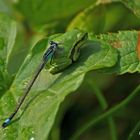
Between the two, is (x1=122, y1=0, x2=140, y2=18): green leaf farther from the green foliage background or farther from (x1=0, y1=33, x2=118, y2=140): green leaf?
(x1=0, y1=33, x2=118, y2=140): green leaf

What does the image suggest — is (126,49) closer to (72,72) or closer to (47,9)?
(72,72)

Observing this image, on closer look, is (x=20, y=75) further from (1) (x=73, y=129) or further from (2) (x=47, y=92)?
(1) (x=73, y=129)

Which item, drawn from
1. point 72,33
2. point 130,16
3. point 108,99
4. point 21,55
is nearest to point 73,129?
point 108,99

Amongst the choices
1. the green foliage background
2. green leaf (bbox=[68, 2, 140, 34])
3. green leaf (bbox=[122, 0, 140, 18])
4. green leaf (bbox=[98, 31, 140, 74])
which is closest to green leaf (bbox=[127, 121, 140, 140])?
the green foliage background

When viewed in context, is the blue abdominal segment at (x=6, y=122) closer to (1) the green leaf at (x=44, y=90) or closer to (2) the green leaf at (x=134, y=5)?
(1) the green leaf at (x=44, y=90)

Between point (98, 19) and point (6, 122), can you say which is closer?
point (6, 122)

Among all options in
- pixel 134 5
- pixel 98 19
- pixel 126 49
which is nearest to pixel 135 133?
pixel 126 49
